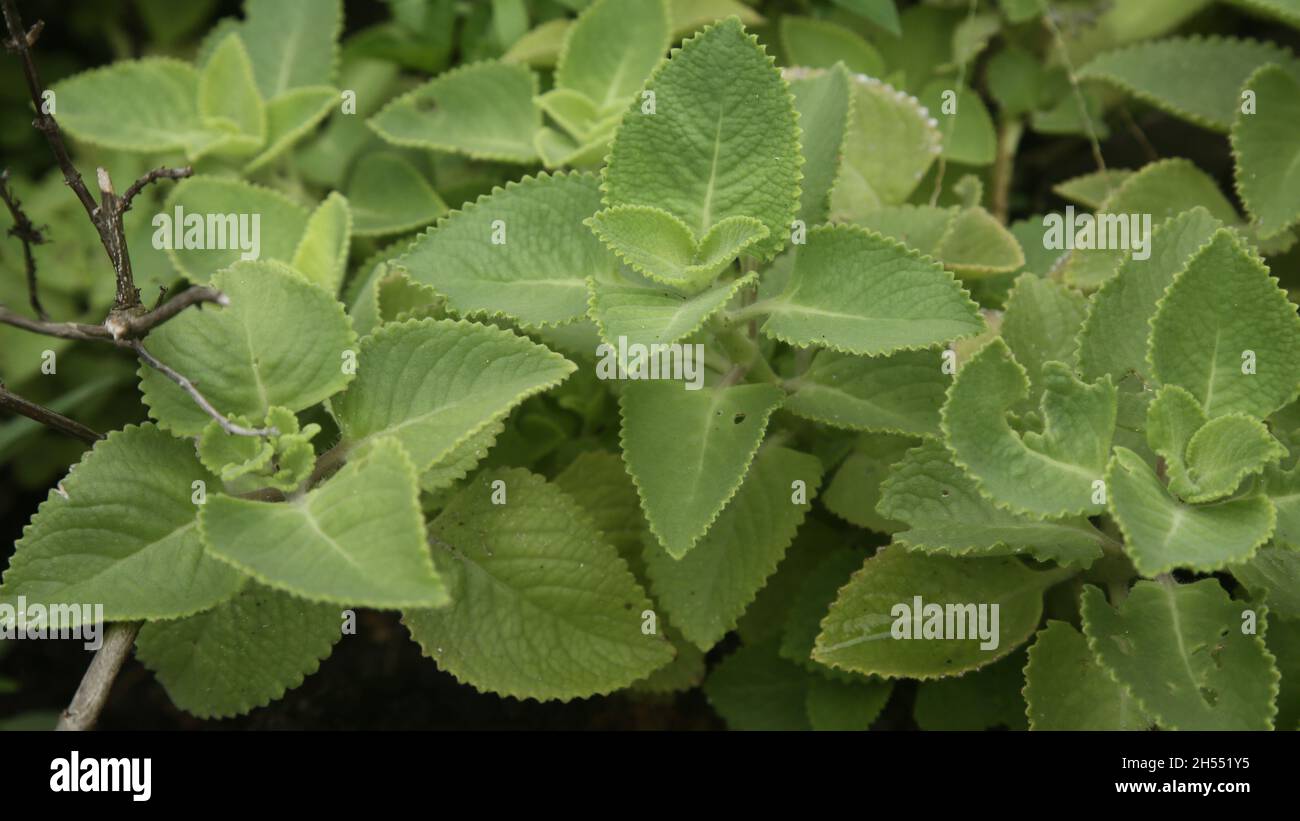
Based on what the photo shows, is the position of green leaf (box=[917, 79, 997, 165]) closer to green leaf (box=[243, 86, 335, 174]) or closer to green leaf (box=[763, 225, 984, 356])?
green leaf (box=[763, 225, 984, 356])

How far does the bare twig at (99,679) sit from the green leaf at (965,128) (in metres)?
1.26

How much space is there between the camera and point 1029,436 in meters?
1.10

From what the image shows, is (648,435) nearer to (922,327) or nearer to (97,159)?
(922,327)

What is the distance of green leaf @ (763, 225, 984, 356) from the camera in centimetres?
111

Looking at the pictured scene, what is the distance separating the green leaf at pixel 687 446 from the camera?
3.82ft

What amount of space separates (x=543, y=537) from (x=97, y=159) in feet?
3.90

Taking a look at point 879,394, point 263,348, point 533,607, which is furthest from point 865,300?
point 263,348

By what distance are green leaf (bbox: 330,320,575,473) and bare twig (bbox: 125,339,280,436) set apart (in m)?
0.10

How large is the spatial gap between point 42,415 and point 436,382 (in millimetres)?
399

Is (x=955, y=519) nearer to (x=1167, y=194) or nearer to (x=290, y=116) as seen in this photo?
(x=1167, y=194)

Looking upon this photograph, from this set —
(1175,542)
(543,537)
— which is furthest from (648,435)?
(1175,542)
